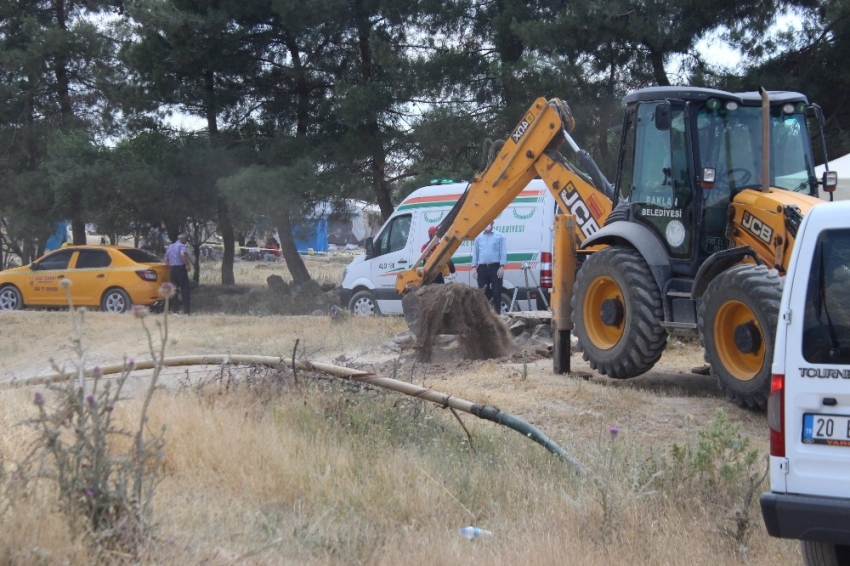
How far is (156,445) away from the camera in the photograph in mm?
4660

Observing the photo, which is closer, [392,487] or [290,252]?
[392,487]

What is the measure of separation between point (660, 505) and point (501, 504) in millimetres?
952

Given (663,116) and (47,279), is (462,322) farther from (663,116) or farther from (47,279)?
(47,279)

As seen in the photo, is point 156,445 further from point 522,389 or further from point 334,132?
point 334,132

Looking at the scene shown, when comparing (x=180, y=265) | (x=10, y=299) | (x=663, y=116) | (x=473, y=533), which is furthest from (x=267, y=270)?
(x=473, y=533)

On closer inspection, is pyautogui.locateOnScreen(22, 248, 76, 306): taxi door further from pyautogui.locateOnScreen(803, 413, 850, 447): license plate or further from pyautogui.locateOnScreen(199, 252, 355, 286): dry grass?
pyautogui.locateOnScreen(803, 413, 850, 447): license plate

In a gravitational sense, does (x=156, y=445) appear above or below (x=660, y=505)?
above

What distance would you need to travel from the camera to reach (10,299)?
75.9 feet

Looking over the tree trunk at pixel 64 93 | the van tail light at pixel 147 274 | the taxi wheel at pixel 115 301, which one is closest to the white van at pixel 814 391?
the van tail light at pixel 147 274

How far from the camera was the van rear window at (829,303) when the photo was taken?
4535mm

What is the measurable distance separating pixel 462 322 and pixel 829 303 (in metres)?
8.64

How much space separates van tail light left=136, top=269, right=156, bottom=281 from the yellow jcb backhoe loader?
510 inches

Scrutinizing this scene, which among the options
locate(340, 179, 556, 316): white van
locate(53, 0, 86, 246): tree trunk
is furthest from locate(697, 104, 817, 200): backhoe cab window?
locate(53, 0, 86, 246): tree trunk

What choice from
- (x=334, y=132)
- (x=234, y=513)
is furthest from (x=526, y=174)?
(x=334, y=132)
